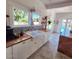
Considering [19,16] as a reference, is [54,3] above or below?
above

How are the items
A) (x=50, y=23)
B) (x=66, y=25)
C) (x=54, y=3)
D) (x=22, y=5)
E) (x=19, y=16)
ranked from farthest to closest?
(x=50, y=23) < (x=54, y=3) < (x=66, y=25) < (x=22, y=5) < (x=19, y=16)

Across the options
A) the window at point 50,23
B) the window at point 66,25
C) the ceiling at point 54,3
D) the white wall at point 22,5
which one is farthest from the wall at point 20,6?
the window at point 66,25

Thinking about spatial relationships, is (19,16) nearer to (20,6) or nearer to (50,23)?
(20,6)

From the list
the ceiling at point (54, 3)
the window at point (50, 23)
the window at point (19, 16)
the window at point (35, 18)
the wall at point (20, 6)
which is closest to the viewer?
the wall at point (20, 6)

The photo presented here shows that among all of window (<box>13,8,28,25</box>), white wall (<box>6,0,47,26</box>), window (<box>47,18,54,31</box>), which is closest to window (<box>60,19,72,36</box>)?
window (<box>47,18,54,31</box>)

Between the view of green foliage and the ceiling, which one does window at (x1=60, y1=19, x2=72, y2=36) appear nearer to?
the ceiling

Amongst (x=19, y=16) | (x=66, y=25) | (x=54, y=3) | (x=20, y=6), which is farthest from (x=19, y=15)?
(x=66, y=25)

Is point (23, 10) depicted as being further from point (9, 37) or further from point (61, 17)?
point (61, 17)

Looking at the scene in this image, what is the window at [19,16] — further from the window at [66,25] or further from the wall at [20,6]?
the window at [66,25]

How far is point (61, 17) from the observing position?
2695 mm

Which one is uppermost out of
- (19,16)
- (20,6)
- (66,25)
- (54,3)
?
(54,3)

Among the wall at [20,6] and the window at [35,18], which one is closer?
the wall at [20,6]
